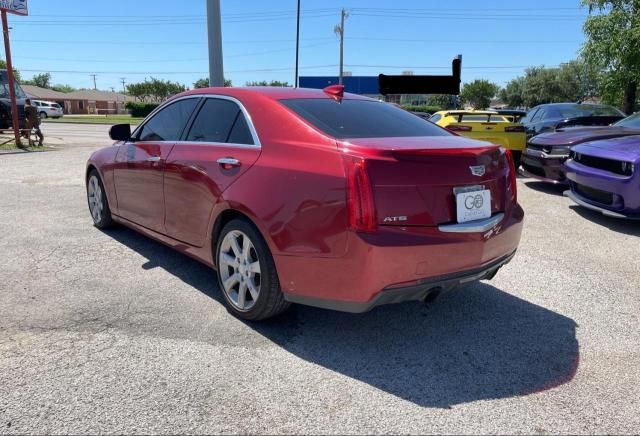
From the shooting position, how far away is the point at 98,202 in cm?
552

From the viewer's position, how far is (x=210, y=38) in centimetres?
1015

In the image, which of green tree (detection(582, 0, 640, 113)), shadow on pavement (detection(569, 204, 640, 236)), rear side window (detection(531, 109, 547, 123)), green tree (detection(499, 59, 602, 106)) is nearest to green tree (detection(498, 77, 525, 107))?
green tree (detection(499, 59, 602, 106))

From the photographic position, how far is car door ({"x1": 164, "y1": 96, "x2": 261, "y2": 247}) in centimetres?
Answer: 328

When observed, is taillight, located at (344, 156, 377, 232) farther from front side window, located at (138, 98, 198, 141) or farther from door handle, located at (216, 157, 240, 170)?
front side window, located at (138, 98, 198, 141)

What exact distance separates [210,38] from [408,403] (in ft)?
30.9

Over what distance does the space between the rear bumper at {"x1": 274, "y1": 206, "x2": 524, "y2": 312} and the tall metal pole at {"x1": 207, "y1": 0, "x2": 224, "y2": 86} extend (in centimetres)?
831

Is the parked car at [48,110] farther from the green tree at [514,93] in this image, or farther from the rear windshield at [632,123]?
the green tree at [514,93]

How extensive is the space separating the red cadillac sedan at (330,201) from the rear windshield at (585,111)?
9.48m

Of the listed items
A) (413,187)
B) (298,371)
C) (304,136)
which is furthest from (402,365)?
(304,136)

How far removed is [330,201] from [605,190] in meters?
4.75

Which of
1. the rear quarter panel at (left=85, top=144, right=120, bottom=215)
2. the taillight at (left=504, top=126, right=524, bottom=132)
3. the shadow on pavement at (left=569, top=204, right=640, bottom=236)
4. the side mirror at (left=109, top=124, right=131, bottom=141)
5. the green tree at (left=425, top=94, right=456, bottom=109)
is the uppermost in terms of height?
the green tree at (left=425, top=94, right=456, bottom=109)

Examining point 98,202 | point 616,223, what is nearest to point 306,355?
point 98,202

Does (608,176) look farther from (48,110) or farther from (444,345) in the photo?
(48,110)

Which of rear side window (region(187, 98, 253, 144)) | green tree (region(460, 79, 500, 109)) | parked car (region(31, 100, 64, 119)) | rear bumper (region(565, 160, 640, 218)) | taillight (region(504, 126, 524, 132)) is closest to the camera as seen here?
rear side window (region(187, 98, 253, 144))
